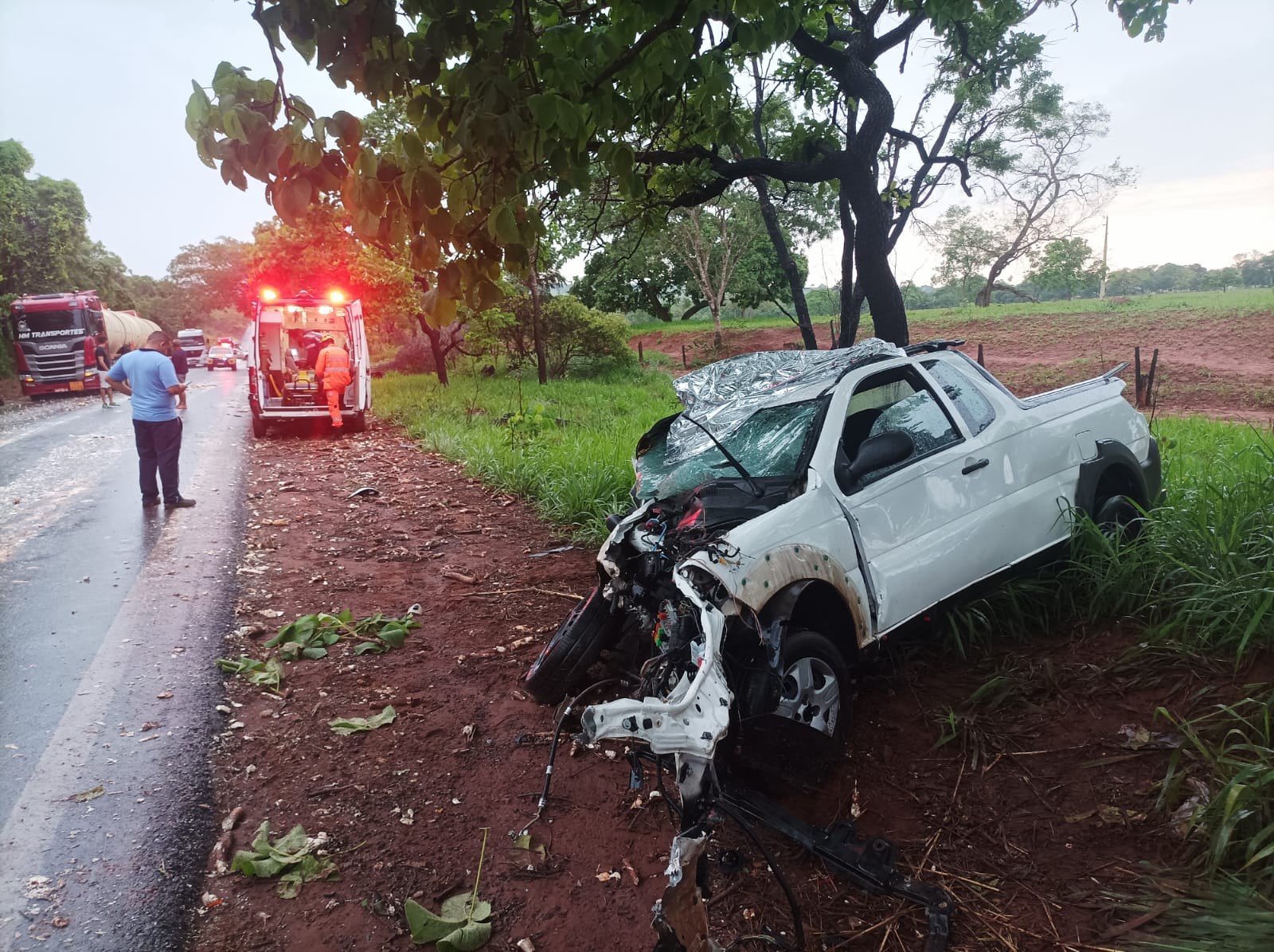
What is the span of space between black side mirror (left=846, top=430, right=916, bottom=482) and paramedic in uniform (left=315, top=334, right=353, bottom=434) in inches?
460

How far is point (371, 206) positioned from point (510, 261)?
0.53 meters

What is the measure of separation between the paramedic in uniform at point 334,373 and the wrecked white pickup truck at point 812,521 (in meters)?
10.2

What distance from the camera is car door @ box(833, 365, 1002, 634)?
3.65 meters

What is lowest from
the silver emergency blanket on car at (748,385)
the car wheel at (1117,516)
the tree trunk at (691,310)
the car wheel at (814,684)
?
the car wheel at (814,684)

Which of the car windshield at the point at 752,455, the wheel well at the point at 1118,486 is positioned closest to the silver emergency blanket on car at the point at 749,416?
the car windshield at the point at 752,455

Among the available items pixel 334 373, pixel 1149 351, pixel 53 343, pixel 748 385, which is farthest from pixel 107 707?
pixel 53 343

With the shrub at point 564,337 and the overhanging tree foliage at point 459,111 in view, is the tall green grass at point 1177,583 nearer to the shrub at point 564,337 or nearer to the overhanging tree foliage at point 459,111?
the overhanging tree foliage at point 459,111

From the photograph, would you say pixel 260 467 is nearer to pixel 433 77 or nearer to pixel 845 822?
pixel 433 77

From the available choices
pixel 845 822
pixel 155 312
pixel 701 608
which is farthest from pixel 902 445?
pixel 155 312

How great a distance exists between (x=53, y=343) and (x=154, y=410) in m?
19.0

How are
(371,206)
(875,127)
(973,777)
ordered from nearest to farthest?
1. (371,206)
2. (973,777)
3. (875,127)

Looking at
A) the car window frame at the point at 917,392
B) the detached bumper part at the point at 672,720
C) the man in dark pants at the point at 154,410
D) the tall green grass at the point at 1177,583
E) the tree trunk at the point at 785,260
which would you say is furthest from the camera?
the tree trunk at the point at 785,260

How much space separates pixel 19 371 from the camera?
2223 centimetres

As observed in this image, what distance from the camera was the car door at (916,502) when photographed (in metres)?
3.65
